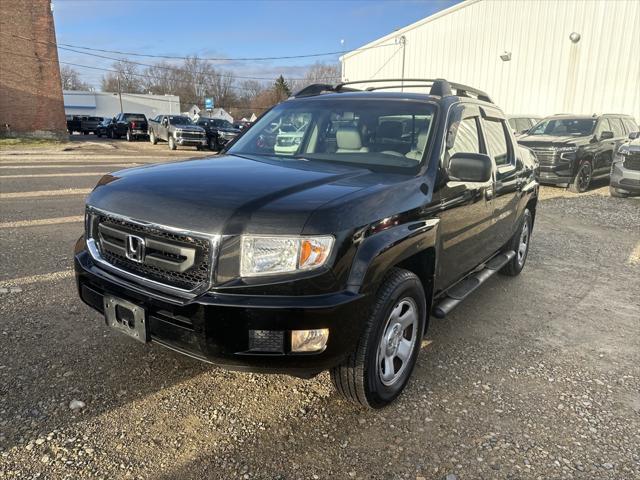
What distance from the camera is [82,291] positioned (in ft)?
9.69

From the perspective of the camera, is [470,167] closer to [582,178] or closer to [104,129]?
[582,178]

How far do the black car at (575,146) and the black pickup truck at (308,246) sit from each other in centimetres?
929

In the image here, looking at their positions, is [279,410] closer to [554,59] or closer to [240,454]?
[240,454]

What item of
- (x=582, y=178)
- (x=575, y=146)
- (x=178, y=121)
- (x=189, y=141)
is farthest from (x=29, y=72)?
(x=582, y=178)

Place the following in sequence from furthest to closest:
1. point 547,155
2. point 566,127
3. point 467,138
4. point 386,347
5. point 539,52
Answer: point 539,52 < point 566,127 < point 547,155 < point 467,138 < point 386,347

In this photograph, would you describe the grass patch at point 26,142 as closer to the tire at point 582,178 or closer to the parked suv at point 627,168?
the tire at point 582,178

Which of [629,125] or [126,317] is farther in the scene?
[629,125]

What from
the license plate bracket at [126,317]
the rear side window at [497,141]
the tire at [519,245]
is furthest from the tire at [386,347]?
the tire at [519,245]

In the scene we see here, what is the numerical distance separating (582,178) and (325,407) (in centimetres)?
1172

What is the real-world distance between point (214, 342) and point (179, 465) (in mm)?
646

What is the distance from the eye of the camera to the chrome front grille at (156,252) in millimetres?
2328

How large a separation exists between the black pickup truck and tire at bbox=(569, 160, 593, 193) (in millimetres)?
9768

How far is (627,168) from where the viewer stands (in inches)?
431

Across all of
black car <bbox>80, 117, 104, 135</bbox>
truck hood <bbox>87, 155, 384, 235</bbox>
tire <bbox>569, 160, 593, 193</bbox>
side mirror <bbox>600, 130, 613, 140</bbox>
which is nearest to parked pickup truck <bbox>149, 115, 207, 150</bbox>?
tire <bbox>569, 160, 593, 193</bbox>
